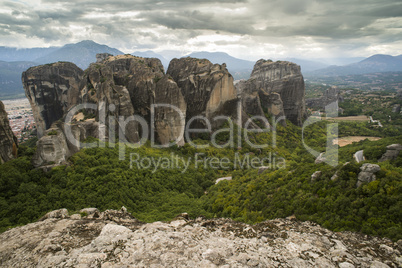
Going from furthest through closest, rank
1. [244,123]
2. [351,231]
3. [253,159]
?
[244,123]
[253,159]
[351,231]

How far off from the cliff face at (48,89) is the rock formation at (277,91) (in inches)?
1757

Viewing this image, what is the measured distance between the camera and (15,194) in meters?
16.2

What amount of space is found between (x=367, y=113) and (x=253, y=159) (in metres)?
71.6

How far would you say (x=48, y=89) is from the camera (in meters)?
57.1

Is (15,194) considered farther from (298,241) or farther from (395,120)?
(395,120)

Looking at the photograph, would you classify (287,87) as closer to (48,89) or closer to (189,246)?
(189,246)

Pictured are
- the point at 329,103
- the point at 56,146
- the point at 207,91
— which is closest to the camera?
the point at 56,146

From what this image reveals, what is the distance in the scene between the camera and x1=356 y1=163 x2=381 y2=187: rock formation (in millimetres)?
12086

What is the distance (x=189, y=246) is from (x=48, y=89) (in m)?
64.1

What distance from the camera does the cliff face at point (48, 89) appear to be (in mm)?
55594

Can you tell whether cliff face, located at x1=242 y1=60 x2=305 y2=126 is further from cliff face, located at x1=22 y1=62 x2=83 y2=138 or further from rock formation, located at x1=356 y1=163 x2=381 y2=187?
cliff face, located at x1=22 y1=62 x2=83 y2=138

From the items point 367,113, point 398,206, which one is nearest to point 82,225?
point 398,206

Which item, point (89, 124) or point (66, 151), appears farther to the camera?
point (89, 124)

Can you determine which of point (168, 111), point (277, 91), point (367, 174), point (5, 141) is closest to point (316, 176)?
point (367, 174)
